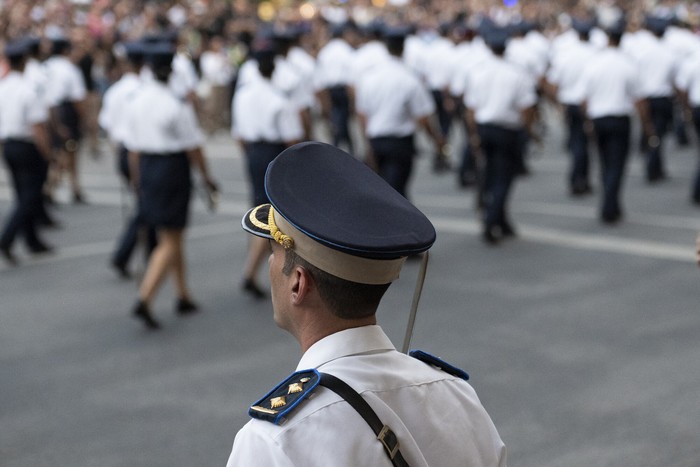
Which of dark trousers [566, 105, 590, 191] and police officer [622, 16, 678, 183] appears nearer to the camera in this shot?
dark trousers [566, 105, 590, 191]

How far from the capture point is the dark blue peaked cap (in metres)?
2.03

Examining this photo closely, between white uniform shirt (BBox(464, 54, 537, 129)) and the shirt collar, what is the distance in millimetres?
8162

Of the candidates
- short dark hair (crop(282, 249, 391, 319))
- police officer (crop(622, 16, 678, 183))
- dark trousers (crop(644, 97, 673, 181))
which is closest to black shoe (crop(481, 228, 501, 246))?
dark trousers (crop(644, 97, 673, 181))

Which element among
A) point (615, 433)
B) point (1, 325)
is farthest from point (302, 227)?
point (1, 325)

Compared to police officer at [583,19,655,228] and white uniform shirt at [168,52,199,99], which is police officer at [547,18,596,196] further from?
white uniform shirt at [168,52,199,99]

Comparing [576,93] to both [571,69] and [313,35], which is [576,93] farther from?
[313,35]

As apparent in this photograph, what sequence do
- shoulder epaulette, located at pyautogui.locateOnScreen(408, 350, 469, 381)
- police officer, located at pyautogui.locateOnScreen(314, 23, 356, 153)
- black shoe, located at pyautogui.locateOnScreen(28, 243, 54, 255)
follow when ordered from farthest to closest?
police officer, located at pyautogui.locateOnScreen(314, 23, 356, 153) < black shoe, located at pyautogui.locateOnScreen(28, 243, 54, 255) < shoulder epaulette, located at pyautogui.locateOnScreen(408, 350, 469, 381)

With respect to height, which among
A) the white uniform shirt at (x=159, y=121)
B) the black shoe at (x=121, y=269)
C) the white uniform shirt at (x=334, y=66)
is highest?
the white uniform shirt at (x=159, y=121)

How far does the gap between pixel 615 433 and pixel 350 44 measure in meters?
11.4

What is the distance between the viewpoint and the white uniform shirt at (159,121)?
25.3ft

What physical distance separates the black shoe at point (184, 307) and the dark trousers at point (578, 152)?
585cm

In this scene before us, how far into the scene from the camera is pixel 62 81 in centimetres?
1402

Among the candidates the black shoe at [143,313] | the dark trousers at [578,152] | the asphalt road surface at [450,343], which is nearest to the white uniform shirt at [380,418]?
the asphalt road surface at [450,343]

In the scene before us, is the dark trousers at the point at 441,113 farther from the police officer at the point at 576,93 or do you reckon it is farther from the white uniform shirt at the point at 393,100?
the white uniform shirt at the point at 393,100
